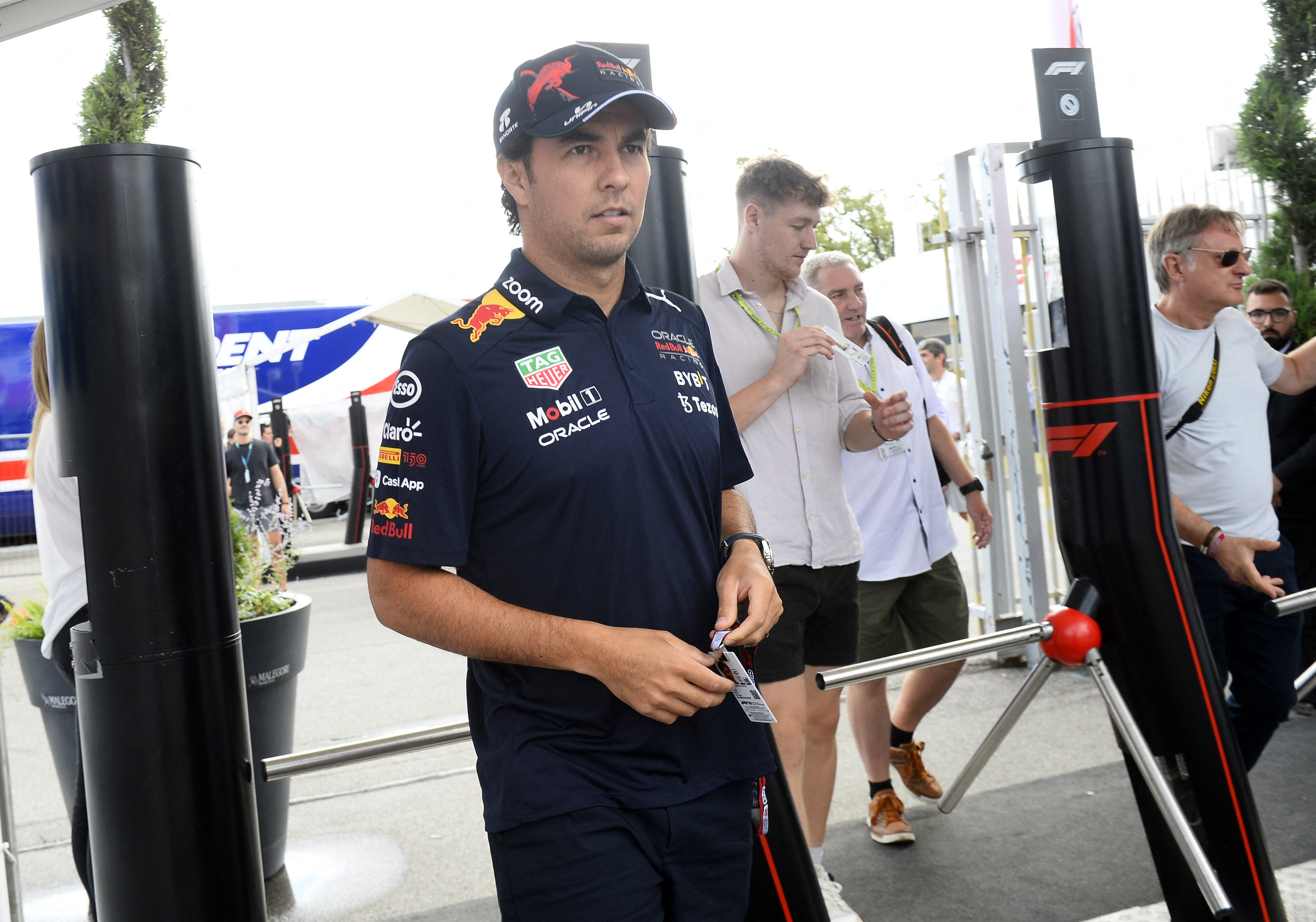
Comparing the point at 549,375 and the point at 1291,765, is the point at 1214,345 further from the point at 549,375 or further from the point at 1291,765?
the point at 549,375

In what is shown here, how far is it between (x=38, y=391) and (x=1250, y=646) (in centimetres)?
386

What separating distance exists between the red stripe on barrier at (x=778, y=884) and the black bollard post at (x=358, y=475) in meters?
12.4

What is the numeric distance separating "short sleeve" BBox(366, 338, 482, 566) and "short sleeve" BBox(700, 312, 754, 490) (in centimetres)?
58

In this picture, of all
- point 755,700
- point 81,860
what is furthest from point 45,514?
point 755,700

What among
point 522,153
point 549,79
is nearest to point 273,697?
point 522,153

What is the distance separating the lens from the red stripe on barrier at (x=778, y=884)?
8.18 ft

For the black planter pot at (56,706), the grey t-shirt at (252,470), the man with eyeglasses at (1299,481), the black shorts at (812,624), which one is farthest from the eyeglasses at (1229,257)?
the grey t-shirt at (252,470)

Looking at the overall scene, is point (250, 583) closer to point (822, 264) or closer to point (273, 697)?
point (273, 697)

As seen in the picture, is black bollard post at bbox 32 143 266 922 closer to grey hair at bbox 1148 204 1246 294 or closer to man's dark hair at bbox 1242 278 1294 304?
grey hair at bbox 1148 204 1246 294

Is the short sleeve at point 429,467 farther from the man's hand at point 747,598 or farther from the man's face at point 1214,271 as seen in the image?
the man's face at point 1214,271

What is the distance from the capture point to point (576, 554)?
5.63 feet

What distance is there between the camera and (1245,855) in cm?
297

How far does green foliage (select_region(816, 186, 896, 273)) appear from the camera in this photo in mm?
33344

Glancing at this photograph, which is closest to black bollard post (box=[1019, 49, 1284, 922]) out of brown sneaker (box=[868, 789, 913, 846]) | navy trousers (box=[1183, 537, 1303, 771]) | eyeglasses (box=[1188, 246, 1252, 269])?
navy trousers (box=[1183, 537, 1303, 771])
